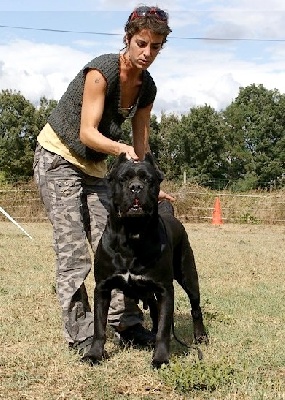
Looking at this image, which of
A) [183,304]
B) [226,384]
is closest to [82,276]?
[226,384]

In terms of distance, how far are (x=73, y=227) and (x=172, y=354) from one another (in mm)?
1148

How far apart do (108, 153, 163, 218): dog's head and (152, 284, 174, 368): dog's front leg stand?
598mm

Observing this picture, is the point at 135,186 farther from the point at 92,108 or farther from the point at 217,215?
the point at 217,215

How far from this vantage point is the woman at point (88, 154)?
4375mm

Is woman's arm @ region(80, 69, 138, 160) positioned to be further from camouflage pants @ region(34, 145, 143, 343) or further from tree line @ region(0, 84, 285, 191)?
tree line @ region(0, 84, 285, 191)

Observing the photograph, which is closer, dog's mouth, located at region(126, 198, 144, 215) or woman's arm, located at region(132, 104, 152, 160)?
dog's mouth, located at region(126, 198, 144, 215)

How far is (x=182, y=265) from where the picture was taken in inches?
204

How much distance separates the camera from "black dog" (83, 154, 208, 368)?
4.17 metres

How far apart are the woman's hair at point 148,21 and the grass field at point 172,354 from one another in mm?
2131

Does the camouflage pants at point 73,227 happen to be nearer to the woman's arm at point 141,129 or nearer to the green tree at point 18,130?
the woman's arm at point 141,129

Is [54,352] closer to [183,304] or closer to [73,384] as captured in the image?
[73,384]

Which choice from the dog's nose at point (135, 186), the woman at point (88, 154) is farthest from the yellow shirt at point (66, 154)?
the dog's nose at point (135, 186)

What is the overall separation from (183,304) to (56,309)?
141 cm

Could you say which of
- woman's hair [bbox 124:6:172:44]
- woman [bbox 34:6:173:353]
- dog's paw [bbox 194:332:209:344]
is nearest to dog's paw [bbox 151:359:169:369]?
woman [bbox 34:6:173:353]
